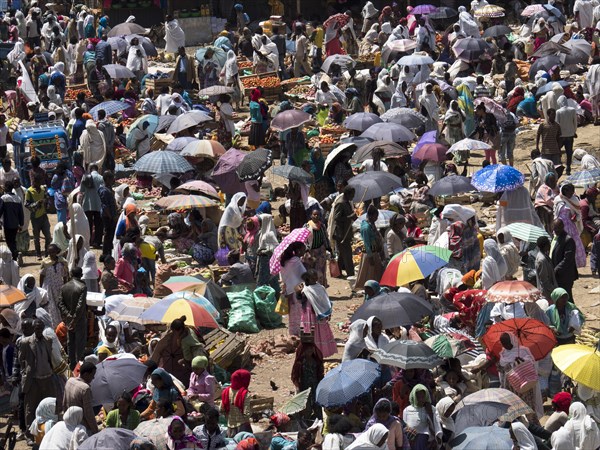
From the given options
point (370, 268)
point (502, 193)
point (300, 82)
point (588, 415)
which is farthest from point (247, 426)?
point (300, 82)

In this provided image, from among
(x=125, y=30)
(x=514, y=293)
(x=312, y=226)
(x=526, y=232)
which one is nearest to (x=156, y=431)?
(x=514, y=293)

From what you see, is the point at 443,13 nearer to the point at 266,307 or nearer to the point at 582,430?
the point at 266,307

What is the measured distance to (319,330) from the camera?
59.9 ft

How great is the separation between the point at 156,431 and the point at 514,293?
14.4 ft

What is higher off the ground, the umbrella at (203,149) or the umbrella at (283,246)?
the umbrella at (283,246)

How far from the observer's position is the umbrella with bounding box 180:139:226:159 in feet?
81.5

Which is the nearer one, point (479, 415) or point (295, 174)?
point (479, 415)

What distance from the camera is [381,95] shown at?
95.8 feet

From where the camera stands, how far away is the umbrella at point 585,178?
2252 cm

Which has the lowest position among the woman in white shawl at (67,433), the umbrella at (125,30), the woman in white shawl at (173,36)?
the woman in white shawl at (173,36)

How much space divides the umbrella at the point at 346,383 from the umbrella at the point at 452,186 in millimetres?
6752

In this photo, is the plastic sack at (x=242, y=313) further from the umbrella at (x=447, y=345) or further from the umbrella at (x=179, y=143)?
the umbrella at (x=179, y=143)

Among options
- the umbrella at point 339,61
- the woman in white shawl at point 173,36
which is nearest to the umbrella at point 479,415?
the umbrella at point 339,61

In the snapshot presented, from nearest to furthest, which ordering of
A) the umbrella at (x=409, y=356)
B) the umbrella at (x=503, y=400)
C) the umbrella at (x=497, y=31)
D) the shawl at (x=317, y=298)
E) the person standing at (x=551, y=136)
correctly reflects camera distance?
the umbrella at (x=503, y=400) → the umbrella at (x=409, y=356) → the shawl at (x=317, y=298) → the person standing at (x=551, y=136) → the umbrella at (x=497, y=31)
